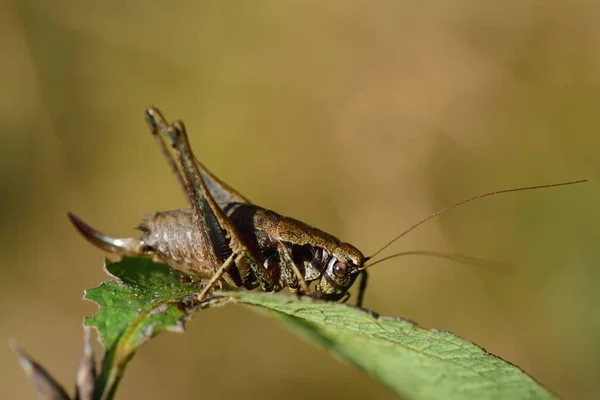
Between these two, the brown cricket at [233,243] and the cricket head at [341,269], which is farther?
the cricket head at [341,269]

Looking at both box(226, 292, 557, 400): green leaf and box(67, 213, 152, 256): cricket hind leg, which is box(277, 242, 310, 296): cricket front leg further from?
box(226, 292, 557, 400): green leaf

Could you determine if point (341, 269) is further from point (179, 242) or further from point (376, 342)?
point (376, 342)

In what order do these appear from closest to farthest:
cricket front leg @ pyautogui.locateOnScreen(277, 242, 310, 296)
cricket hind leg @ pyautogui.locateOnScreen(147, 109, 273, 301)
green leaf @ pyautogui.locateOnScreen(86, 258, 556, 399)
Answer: green leaf @ pyautogui.locateOnScreen(86, 258, 556, 399) < cricket hind leg @ pyautogui.locateOnScreen(147, 109, 273, 301) < cricket front leg @ pyautogui.locateOnScreen(277, 242, 310, 296)

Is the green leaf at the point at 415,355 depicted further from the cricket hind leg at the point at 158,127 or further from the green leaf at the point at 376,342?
the cricket hind leg at the point at 158,127

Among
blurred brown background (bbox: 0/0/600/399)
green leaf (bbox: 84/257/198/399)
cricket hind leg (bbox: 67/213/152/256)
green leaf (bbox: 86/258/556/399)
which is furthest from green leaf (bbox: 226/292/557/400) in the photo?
blurred brown background (bbox: 0/0/600/399)

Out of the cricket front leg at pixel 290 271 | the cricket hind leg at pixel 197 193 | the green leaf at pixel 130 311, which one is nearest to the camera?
the green leaf at pixel 130 311

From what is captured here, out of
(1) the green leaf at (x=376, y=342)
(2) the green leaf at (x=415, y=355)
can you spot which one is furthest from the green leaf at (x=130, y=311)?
(2) the green leaf at (x=415, y=355)

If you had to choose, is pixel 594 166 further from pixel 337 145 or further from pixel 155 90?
pixel 155 90
